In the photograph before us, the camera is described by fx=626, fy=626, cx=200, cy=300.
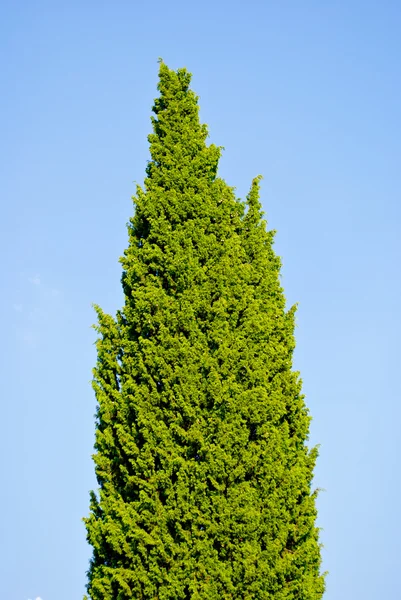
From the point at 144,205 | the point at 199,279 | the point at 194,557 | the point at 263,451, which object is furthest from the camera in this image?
the point at 144,205

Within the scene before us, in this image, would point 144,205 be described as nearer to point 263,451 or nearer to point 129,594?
point 263,451

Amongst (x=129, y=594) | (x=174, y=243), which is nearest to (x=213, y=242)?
(x=174, y=243)

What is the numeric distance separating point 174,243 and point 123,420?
3.34 meters

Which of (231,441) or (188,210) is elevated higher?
(188,210)

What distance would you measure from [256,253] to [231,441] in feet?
13.6

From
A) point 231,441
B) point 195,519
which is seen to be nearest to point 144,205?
point 231,441

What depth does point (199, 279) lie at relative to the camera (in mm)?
11367

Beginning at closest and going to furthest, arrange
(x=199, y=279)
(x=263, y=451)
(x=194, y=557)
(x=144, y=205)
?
(x=194, y=557)
(x=263, y=451)
(x=199, y=279)
(x=144, y=205)

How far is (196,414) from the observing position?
Answer: 34.4ft

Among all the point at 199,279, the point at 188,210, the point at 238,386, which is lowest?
the point at 238,386

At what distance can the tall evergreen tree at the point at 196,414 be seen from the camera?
393 inches

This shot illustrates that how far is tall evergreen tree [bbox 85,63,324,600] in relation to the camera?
32.8 feet

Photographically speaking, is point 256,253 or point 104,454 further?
point 256,253

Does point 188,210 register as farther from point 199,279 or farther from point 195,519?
point 195,519
